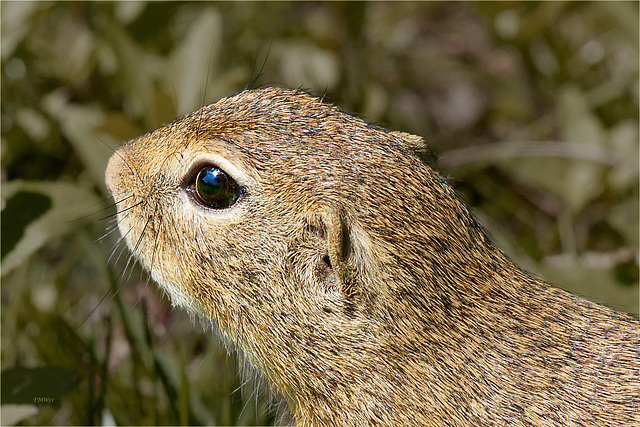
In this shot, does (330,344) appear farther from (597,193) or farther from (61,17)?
(61,17)

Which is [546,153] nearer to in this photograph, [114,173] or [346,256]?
[346,256]

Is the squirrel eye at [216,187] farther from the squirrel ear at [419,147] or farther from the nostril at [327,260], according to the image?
the squirrel ear at [419,147]

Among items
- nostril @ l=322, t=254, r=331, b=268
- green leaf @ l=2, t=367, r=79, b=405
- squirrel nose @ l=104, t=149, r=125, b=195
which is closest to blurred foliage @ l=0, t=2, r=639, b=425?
green leaf @ l=2, t=367, r=79, b=405

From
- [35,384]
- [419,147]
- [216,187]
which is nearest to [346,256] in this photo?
[216,187]

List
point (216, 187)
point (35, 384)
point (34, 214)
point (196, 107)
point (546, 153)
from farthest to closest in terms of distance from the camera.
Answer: point (546, 153)
point (196, 107)
point (34, 214)
point (35, 384)
point (216, 187)

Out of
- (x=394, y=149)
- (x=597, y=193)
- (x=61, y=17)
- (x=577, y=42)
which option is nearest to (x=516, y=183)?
(x=597, y=193)

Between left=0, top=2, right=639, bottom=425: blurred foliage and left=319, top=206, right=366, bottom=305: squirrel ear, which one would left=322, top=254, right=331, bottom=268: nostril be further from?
left=0, top=2, right=639, bottom=425: blurred foliage
